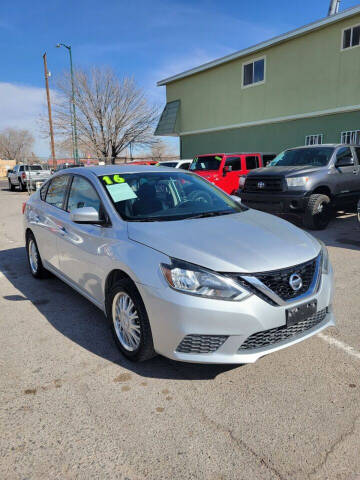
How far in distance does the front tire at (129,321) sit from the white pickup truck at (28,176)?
19286mm

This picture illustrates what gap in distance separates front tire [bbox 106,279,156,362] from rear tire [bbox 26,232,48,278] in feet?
7.29

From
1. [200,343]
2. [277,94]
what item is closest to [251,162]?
[277,94]

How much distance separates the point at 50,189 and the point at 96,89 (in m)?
28.3

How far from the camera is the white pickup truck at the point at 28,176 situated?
21094 millimetres

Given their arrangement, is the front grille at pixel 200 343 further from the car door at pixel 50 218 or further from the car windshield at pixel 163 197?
the car door at pixel 50 218

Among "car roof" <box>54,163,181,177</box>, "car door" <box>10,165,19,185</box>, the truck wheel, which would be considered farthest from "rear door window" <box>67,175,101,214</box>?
"car door" <box>10,165,19,185</box>

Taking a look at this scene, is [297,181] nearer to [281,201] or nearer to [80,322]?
[281,201]

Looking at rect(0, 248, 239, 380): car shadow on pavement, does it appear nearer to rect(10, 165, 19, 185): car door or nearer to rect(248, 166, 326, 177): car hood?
rect(248, 166, 326, 177): car hood

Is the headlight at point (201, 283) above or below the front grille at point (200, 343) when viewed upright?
above

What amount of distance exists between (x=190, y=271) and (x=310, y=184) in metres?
6.19

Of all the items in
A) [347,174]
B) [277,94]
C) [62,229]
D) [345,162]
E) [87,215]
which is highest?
[277,94]

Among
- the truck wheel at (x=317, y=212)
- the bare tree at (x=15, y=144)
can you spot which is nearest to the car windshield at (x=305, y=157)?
the truck wheel at (x=317, y=212)

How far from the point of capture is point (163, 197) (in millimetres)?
3594

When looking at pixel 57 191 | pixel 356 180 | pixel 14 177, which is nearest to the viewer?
pixel 57 191
